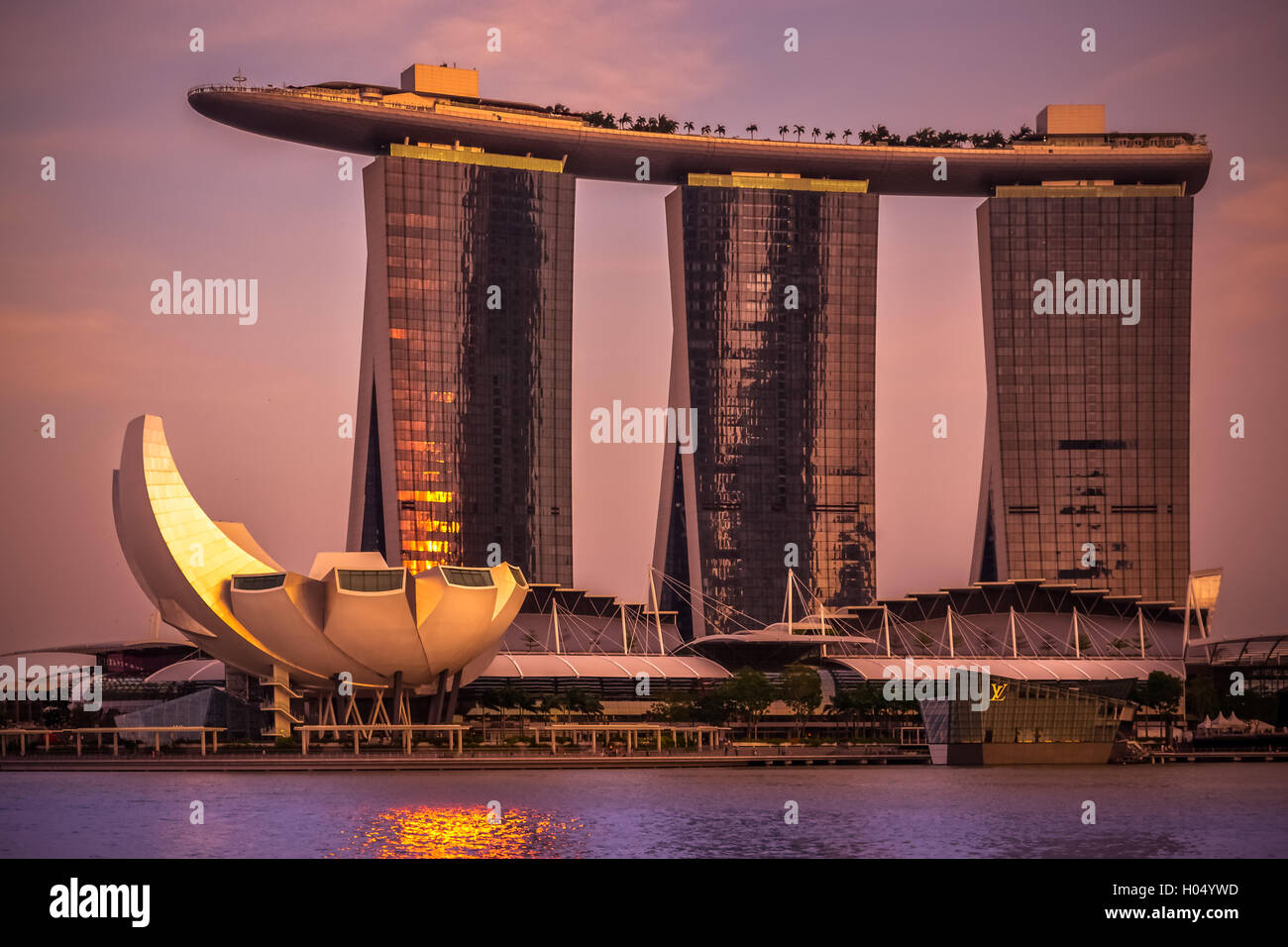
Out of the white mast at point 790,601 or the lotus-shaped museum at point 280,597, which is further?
the white mast at point 790,601

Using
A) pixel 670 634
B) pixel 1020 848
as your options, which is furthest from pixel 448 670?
pixel 670 634

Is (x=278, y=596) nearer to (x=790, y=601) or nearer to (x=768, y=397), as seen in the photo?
(x=790, y=601)

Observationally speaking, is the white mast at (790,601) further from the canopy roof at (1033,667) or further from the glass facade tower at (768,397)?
the canopy roof at (1033,667)

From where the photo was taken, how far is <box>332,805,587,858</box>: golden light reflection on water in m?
61.8

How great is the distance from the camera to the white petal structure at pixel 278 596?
109 m

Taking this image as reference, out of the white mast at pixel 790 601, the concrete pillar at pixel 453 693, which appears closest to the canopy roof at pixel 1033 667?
the white mast at pixel 790 601

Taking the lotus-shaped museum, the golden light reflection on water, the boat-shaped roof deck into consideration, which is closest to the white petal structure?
the lotus-shaped museum

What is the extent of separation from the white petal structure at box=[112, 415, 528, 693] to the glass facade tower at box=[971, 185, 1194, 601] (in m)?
91.3

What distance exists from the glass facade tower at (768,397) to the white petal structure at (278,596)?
77.9m

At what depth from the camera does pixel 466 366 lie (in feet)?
609

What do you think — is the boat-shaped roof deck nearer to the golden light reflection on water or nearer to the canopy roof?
the canopy roof

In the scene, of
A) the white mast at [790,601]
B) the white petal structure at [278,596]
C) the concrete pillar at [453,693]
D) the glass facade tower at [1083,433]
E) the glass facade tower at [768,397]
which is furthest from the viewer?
the glass facade tower at [1083,433]

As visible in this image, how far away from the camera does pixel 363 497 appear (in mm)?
185000
